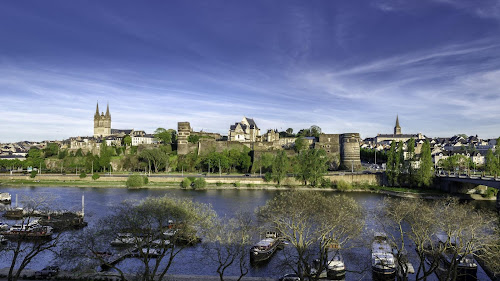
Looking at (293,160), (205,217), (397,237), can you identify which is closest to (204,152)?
(293,160)

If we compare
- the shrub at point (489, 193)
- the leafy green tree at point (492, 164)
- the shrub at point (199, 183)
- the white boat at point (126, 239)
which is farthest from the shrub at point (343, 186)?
the white boat at point (126, 239)

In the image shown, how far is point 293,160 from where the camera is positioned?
7356cm

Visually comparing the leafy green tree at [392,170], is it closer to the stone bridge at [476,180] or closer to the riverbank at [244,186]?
the riverbank at [244,186]

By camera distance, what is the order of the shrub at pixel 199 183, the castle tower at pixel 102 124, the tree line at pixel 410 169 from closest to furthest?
the tree line at pixel 410 169, the shrub at pixel 199 183, the castle tower at pixel 102 124

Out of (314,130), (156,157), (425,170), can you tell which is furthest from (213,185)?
(314,130)

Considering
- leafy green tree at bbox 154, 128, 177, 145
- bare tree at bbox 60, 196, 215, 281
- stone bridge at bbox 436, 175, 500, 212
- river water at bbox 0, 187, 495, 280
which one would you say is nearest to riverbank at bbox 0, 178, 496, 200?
stone bridge at bbox 436, 175, 500, 212

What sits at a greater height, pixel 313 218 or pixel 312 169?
pixel 312 169

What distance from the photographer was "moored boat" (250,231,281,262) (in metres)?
23.0

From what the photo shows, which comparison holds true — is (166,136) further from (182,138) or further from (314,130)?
(314,130)

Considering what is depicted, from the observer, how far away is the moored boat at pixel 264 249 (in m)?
Answer: 23.0

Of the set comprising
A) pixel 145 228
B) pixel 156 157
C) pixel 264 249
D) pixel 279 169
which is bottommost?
pixel 264 249

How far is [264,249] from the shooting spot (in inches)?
930

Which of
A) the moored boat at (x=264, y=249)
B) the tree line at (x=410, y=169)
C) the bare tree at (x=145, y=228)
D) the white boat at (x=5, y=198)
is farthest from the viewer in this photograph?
the tree line at (x=410, y=169)

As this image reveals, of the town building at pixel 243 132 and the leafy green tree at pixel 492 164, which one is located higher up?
the town building at pixel 243 132
